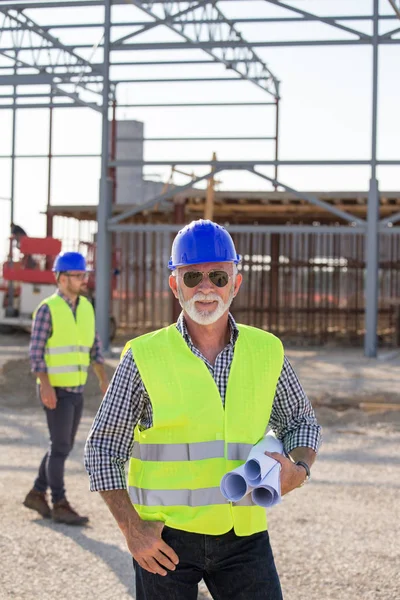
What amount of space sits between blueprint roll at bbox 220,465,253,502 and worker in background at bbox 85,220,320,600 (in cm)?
19

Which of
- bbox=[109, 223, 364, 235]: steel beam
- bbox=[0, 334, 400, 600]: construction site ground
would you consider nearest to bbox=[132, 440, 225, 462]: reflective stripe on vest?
bbox=[0, 334, 400, 600]: construction site ground

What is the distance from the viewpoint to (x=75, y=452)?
30.2 feet

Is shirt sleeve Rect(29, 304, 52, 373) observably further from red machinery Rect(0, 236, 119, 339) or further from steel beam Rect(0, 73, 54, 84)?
red machinery Rect(0, 236, 119, 339)

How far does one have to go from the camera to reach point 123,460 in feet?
10.2

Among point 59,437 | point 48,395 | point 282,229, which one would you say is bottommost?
point 59,437

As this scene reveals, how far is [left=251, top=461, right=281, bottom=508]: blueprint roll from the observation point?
2754mm

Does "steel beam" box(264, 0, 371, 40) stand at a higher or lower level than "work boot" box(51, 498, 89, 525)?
higher

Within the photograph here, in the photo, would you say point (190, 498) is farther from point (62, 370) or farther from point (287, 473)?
point (62, 370)

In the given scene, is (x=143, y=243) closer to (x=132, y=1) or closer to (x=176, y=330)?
(x=132, y=1)

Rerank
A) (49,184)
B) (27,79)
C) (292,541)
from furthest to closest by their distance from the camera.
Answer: (49,184) → (27,79) → (292,541)

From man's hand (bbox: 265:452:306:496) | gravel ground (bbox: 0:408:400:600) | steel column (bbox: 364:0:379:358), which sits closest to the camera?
man's hand (bbox: 265:452:306:496)

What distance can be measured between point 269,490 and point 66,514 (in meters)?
4.06

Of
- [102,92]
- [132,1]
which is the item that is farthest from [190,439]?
[102,92]

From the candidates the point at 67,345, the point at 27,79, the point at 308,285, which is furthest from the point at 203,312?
the point at 308,285
